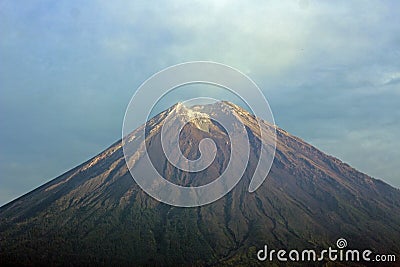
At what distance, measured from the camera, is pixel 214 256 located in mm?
179250

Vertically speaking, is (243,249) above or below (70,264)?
above

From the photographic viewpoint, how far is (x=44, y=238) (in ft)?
644

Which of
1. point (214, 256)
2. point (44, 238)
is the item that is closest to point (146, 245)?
point (214, 256)

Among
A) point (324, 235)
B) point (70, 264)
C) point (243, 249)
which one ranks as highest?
point (324, 235)

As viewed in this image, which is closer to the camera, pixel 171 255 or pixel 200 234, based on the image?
pixel 171 255

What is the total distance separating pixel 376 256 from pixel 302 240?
26.0m

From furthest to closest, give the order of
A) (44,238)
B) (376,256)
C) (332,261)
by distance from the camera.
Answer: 1. (44,238)
2. (376,256)
3. (332,261)

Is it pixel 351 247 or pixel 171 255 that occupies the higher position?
pixel 351 247

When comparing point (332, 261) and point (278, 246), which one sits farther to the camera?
point (278, 246)

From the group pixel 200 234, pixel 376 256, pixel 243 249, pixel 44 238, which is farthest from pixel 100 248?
pixel 376 256

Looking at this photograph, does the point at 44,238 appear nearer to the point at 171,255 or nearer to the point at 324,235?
the point at 171,255

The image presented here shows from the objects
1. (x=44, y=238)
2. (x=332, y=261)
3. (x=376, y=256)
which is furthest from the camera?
(x=44, y=238)

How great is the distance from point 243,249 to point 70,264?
58966mm

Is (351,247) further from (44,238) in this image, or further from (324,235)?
(44,238)
